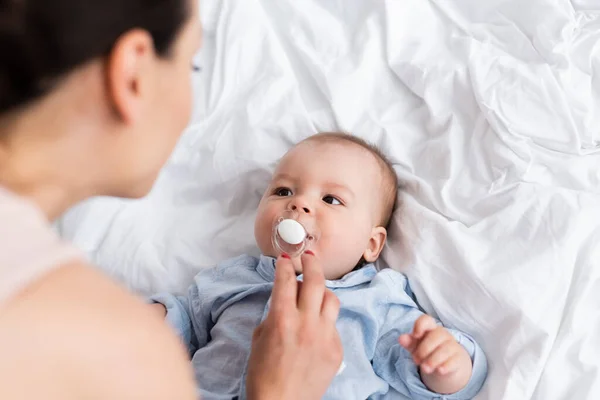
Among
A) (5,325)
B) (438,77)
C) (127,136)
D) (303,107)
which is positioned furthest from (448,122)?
(5,325)

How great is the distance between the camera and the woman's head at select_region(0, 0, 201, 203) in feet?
1.74

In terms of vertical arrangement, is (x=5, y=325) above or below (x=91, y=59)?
below

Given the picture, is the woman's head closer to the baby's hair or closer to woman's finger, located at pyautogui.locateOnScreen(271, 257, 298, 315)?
woman's finger, located at pyautogui.locateOnScreen(271, 257, 298, 315)

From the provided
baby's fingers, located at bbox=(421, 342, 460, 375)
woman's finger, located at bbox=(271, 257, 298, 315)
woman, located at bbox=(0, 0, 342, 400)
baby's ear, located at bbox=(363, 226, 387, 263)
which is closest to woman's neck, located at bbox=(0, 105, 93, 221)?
woman, located at bbox=(0, 0, 342, 400)

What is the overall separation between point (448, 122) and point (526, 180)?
233mm

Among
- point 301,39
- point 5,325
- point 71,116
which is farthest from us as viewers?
point 301,39

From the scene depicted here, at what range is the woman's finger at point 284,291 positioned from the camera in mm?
892

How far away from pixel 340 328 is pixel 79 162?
63 cm

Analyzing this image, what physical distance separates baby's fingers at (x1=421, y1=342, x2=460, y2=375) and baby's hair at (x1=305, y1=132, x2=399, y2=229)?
1.17 feet

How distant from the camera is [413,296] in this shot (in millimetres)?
1227

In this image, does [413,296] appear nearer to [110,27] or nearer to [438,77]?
[438,77]

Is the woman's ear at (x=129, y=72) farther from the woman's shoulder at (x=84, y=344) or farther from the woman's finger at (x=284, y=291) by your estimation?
the woman's finger at (x=284, y=291)

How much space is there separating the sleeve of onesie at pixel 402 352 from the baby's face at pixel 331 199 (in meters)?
0.09

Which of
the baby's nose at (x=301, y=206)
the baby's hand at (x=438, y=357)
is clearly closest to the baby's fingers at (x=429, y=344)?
the baby's hand at (x=438, y=357)
